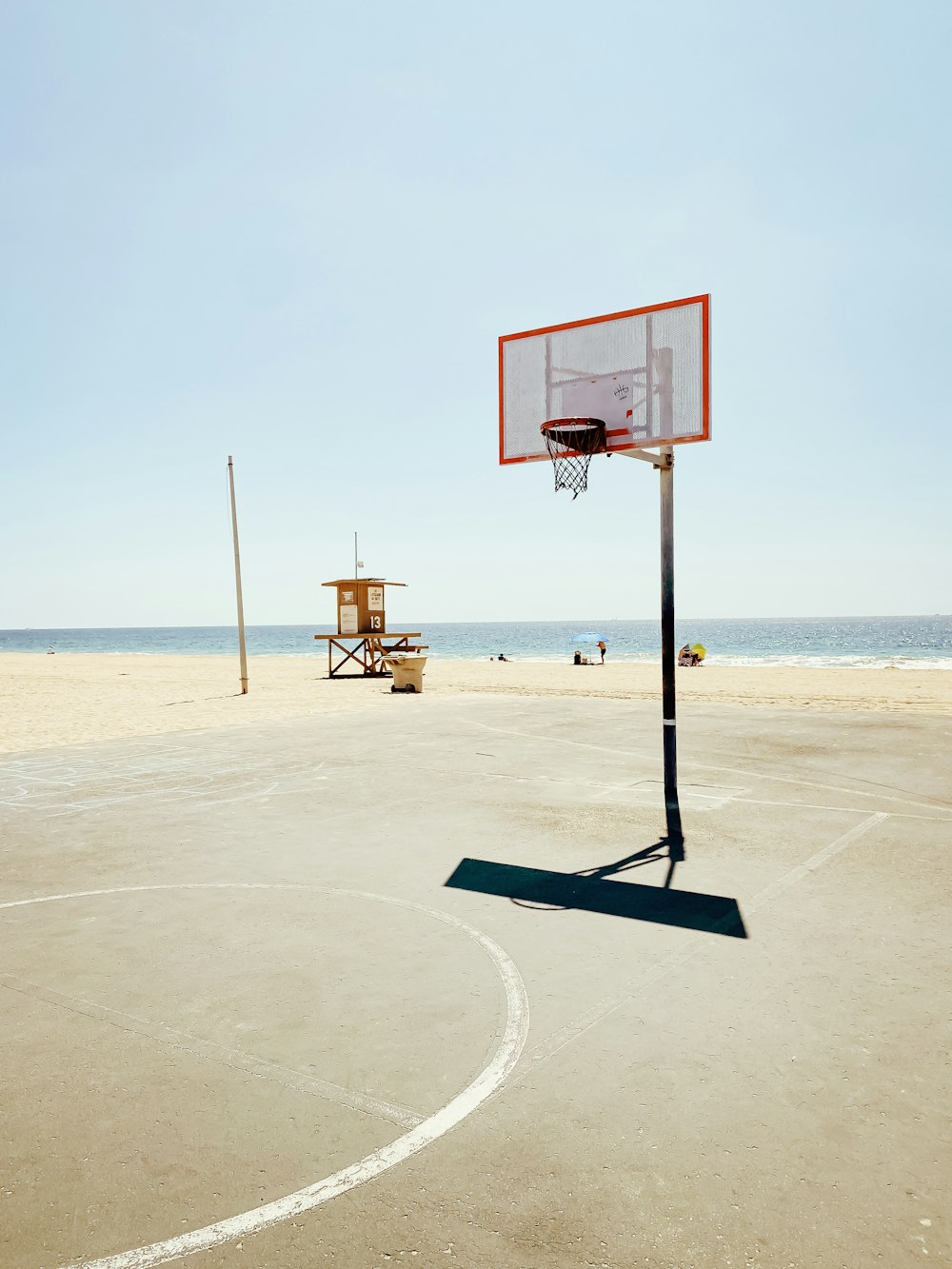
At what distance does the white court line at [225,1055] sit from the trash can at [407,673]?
21.6 meters

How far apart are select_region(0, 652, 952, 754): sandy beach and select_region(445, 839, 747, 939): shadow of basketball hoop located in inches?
455

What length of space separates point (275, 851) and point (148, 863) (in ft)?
3.80

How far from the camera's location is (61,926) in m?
6.15

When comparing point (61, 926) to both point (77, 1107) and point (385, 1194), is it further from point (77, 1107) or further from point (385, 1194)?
point (385, 1194)

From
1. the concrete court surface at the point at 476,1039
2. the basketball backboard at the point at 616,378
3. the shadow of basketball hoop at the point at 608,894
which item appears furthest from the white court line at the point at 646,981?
the basketball backboard at the point at 616,378

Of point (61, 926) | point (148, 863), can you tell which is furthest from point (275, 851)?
point (61, 926)

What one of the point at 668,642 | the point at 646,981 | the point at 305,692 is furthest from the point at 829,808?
Answer: the point at 305,692

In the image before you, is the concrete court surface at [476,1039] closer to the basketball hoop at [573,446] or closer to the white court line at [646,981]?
the white court line at [646,981]

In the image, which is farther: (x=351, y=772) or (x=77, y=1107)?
(x=351, y=772)

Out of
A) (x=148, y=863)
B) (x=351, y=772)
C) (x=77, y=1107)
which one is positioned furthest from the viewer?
(x=351, y=772)

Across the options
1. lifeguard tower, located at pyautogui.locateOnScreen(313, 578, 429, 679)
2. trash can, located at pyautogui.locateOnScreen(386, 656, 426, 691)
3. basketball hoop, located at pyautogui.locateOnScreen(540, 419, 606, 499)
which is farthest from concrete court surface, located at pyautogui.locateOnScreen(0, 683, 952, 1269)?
lifeguard tower, located at pyautogui.locateOnScreen(313, 578, 429, 679)

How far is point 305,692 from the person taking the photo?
2727 cm

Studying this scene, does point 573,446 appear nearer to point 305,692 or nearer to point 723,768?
point 723,768

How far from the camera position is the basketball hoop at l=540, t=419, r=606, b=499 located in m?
11.3
